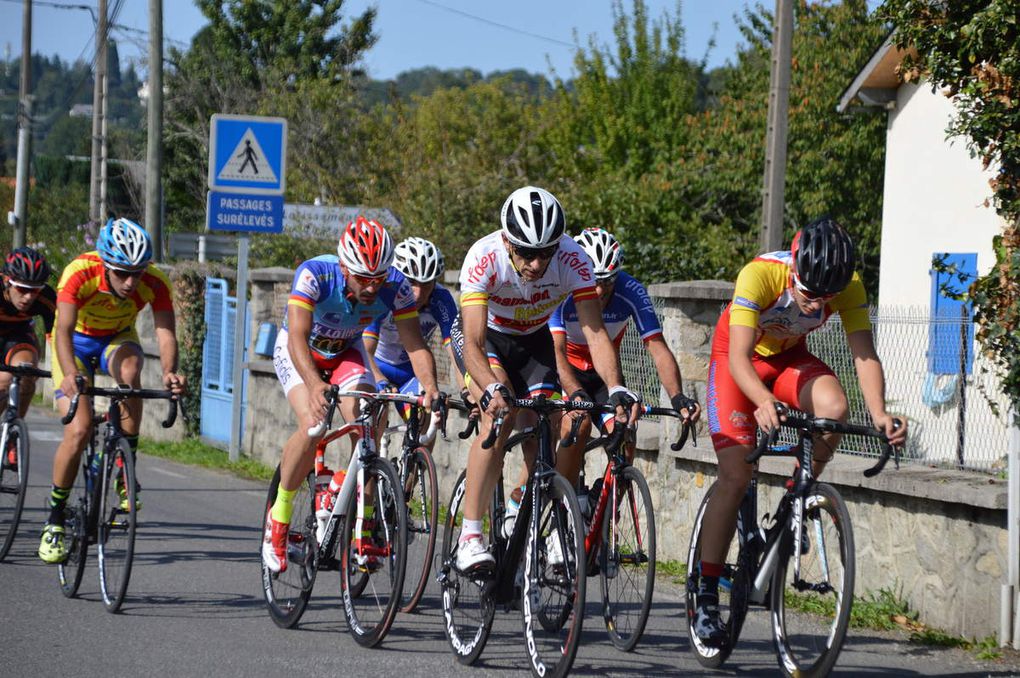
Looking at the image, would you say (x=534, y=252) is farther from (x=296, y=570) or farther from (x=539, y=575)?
(x=296, y=570)

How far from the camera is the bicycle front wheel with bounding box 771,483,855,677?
537 cm

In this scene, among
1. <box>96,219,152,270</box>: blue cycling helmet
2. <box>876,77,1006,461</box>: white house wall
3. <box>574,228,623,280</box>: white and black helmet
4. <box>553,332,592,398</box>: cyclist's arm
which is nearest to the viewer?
<box>553,332,592,398</box>: cyclist's arm

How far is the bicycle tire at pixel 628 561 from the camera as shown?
6.42 meters

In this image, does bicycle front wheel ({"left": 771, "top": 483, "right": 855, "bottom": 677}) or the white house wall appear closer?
bicycle front wheel ({"left": 771, "top": 483, "right": 855, "bottom": 677})

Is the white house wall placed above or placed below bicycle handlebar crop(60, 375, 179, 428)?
above

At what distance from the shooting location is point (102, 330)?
8.48m

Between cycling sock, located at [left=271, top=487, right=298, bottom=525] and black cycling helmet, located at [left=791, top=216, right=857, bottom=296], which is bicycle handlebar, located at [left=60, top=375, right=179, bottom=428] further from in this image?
black cycling helmet, located at [left=791, top=216, right=857, bottom=296]

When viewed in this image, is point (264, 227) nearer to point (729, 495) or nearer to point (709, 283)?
point (709, 283)

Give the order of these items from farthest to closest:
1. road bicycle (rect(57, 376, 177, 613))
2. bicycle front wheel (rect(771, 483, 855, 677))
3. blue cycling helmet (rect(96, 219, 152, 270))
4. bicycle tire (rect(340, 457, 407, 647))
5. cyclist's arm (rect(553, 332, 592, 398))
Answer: blue cycling helmet (rect(96, 219, 152, 270))
road bicycle (rect(57, 376, 177, 613))
cyclist's arm (rect(553, 332, 592, 398))
bicycle tire (rect(340, 457, 407, 647))
bicycle front wheel (rect(771, 483, 855, 677))

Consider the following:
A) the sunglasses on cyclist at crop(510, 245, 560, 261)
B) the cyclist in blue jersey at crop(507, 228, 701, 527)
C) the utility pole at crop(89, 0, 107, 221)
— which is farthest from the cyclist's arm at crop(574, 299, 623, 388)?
the utility pole at crop(89, 0, 107, 221)

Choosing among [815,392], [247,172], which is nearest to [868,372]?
[815,392]

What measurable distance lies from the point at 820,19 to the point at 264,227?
20.7 meters

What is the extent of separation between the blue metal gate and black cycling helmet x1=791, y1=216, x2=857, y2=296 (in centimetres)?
1119

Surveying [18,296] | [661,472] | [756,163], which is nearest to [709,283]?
[661,472]
